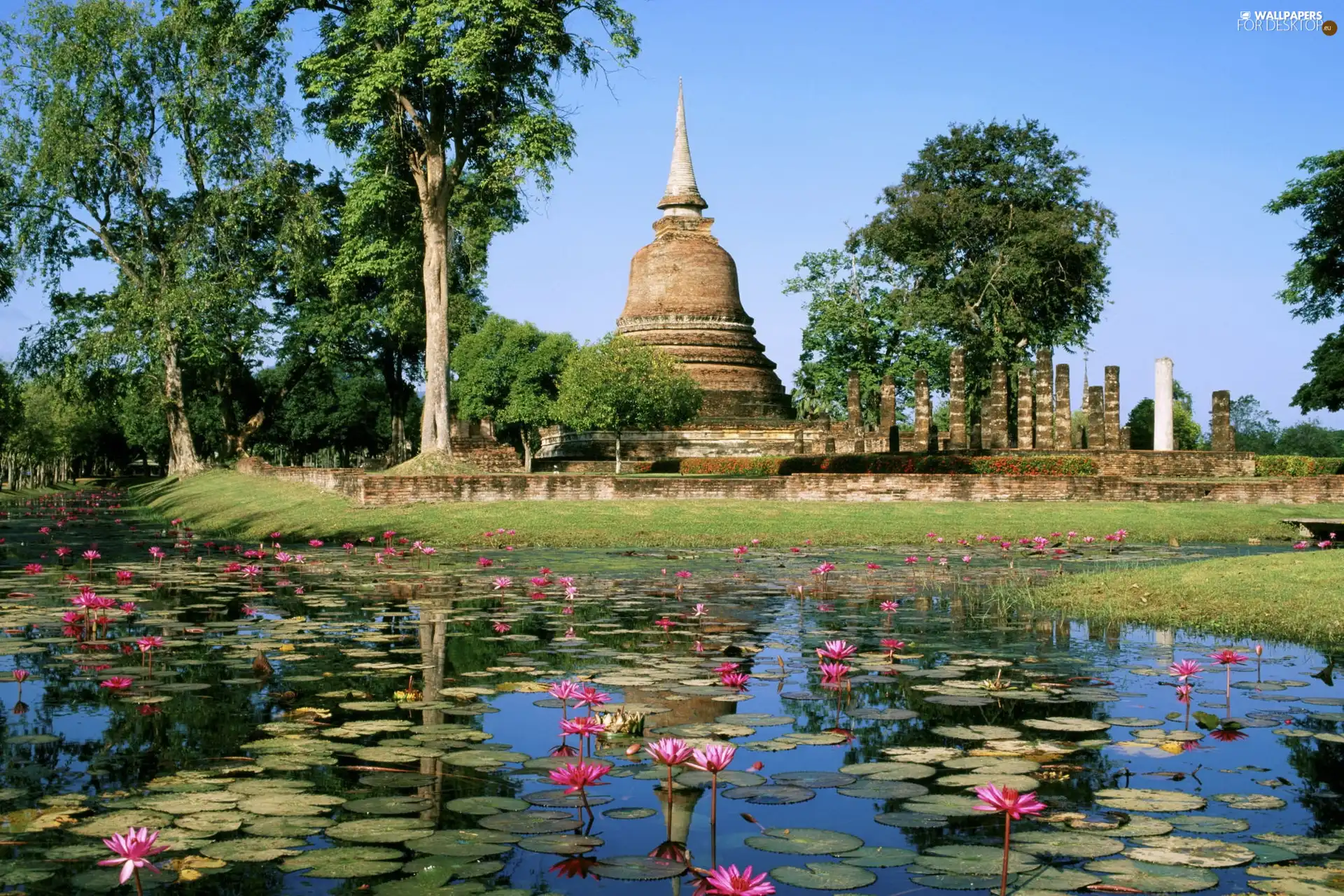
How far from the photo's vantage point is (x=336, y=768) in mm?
4762

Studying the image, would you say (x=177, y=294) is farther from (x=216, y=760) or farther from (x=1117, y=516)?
(x=216, y=760)

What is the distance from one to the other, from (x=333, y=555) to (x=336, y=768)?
34.8 feet

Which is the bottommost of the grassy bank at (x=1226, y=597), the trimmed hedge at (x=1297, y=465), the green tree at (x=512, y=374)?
the grassy bank at (x=1226, y=597)

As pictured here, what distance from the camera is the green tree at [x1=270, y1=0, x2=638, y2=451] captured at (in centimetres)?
2336

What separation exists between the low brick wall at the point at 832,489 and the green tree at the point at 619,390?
19.8 meters

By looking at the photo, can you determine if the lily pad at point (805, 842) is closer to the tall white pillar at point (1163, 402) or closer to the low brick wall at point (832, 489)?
the low brick wall at point (832, 489)

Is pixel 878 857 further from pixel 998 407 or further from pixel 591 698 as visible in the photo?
pixel 998 407

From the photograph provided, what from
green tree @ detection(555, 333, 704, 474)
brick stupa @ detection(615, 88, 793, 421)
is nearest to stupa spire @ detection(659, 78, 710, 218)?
brick stupa @ detection(615, 88, 793, 421)

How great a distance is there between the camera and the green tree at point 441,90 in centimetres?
2336

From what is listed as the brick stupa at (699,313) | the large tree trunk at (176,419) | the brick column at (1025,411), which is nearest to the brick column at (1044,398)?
the brick column at (1025,411)

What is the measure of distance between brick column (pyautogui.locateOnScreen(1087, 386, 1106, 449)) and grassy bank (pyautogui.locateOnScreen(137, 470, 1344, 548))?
18.4 m

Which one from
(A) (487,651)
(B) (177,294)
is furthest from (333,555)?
(B) (177,294)

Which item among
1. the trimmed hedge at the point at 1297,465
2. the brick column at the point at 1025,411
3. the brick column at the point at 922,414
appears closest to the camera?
the trimmed hedge at the point at 1297,465

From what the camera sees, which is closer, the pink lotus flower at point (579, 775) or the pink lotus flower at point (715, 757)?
the pink lotus flower at point (715, 757)
